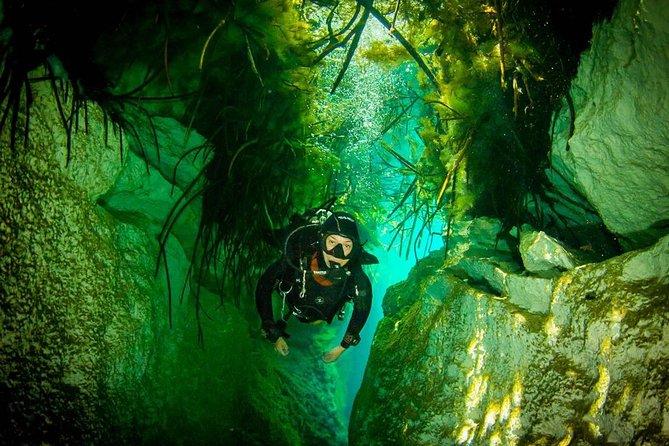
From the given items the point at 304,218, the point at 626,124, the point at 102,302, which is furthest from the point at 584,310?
the point at 102,302

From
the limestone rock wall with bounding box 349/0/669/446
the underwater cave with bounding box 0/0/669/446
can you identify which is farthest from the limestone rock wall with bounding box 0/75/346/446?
the limestone rock wall with bounding box 349/0/669/446

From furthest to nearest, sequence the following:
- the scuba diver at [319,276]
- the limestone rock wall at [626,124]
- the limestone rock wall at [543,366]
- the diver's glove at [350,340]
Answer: the diver's glove at [350,340]
the scuba diver at [319,276]
the limestone rock wall at [626,124]
the limestone rock wall at [543,366]

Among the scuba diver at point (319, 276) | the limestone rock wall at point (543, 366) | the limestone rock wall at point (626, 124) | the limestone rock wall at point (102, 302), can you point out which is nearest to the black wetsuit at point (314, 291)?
the scuba diver at point (319, 276)

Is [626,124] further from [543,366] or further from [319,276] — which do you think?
[319,276]

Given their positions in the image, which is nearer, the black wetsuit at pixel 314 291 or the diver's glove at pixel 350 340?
the black wetsuit at pixel 314 291

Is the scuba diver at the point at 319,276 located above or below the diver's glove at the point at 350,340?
above

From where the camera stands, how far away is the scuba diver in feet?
12.4

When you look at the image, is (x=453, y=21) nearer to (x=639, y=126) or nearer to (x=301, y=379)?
(x=639, y=126)

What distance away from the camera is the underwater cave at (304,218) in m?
2.18

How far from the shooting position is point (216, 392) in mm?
4297

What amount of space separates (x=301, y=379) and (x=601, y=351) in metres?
5.72

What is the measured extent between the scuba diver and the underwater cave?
4cm

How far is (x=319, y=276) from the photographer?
12.9ft

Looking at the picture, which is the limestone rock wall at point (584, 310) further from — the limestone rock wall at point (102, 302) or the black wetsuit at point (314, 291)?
the limestone rock wall at point (102, 302)
